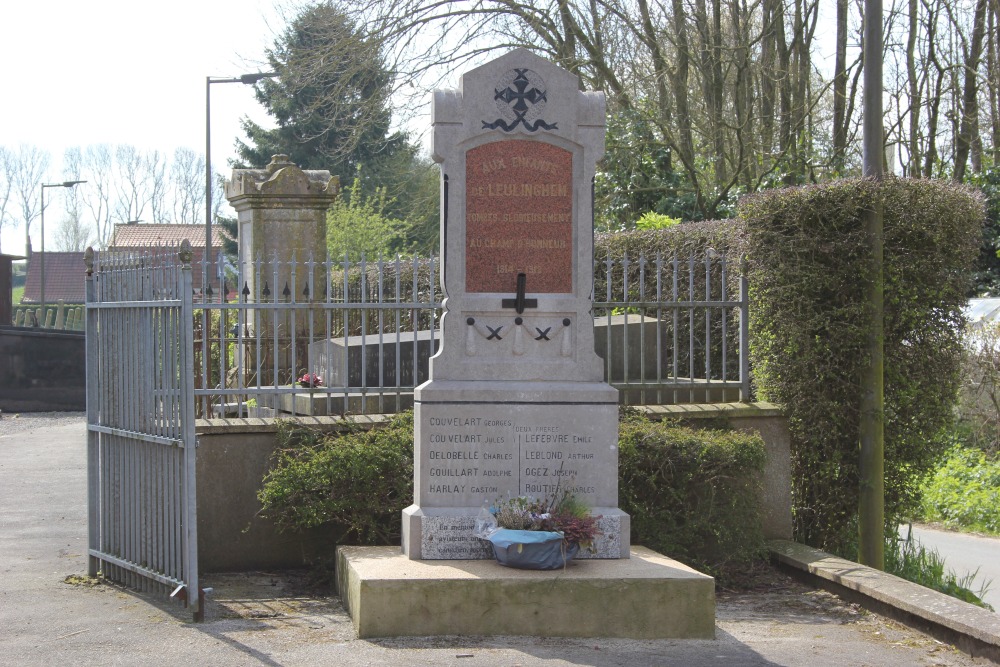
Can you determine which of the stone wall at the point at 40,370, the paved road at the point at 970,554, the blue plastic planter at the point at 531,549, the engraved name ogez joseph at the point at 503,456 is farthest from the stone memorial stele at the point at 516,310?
the stone wall at the point at 40,370

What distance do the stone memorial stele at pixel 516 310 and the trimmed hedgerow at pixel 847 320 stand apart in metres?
2.29

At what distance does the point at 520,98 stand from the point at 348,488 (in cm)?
278

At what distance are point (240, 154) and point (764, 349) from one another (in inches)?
1321

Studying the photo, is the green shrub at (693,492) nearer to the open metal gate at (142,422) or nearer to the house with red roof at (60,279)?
the open metal gate at (142,422)

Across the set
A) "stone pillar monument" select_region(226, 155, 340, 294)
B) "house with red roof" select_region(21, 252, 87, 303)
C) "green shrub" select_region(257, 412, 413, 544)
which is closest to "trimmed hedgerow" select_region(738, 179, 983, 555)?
"green shrub" select_region(257, 412, 413, 544)

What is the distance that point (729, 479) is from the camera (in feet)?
26.2

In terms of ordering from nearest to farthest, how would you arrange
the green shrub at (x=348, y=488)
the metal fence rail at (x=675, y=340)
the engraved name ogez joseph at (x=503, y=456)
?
1. the engraved name ogez joseph at (x=503, y=456)
2. the green shrub at (x=348, y=488)
3. the metal fence rail at (x=675, y=340)

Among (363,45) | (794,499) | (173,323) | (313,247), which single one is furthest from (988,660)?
(363,45)

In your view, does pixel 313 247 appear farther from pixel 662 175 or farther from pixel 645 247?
pixel 662 175

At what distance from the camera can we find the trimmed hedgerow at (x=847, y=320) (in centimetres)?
834

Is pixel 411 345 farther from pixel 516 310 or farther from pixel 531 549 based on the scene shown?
pixel 531 549

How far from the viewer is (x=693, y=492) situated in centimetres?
798

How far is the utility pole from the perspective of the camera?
26.9 feet

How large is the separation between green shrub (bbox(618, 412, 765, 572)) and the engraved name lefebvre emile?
2.35 metres
